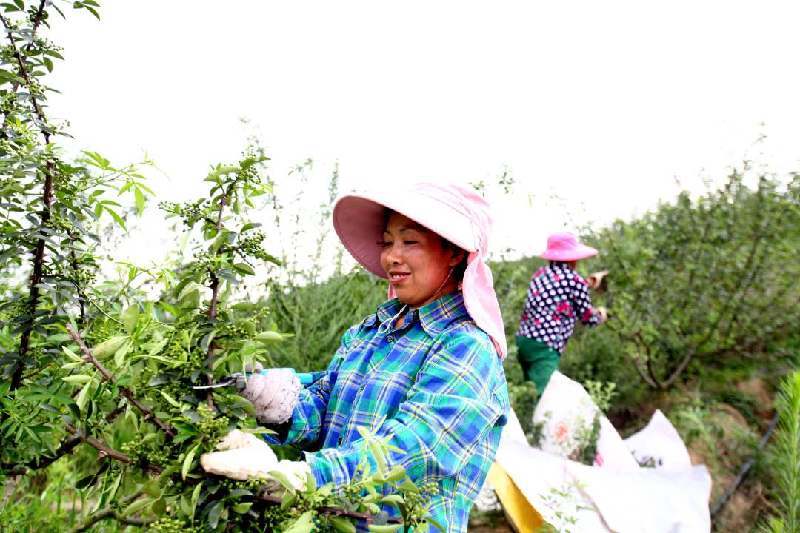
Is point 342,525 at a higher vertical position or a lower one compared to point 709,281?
lower

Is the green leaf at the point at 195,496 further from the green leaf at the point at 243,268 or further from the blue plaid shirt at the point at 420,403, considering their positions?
the green leaf at the point at 243,268

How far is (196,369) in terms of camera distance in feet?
3.87

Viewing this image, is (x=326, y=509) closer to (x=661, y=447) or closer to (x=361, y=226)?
(x=361, y=226)

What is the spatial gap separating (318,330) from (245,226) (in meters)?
2.37

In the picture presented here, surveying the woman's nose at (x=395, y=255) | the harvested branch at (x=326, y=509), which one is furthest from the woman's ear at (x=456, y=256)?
the harvested branch at (x=326, y=509)

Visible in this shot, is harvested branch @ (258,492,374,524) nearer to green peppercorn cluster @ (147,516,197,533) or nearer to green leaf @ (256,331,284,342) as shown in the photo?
green peppercorn cluster @ (147,516,197,533)

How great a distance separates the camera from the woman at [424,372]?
1465 millimetres

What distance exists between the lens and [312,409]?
5.92ft

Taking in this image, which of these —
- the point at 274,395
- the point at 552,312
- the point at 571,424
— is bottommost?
the point at 571,424

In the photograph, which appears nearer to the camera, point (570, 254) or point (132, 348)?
point (132, 348)

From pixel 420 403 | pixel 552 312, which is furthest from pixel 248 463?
pixel 552 312

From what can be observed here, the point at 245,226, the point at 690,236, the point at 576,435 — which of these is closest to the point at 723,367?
the point at 690,236

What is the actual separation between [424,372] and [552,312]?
3.55 m

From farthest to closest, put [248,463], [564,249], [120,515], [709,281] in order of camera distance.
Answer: [709,281]
[564,249]
[120,515]
[248,463]
